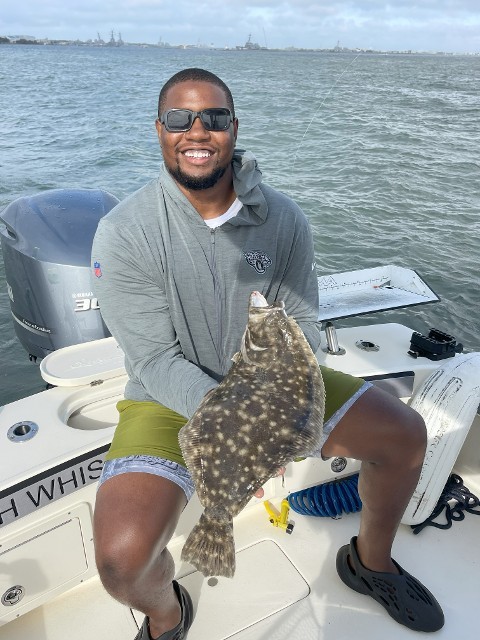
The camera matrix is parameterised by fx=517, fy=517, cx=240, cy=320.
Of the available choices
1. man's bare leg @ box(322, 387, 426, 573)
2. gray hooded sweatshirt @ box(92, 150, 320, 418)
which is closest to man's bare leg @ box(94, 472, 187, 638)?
gray hooded sweatshirt @ box(92, 150, 320, 418)

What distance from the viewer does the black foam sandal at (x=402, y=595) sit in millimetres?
2842

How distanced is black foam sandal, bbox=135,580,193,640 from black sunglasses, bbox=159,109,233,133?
252cm

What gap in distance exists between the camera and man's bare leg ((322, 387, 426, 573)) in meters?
2.67

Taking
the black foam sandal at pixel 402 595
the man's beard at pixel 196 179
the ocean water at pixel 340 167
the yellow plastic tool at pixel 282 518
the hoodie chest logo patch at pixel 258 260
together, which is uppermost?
the man's beard at pixel 196 179

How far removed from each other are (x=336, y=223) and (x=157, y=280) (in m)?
10.1

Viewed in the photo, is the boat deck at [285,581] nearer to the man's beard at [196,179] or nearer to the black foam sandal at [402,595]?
the black foam sandal at [402,595]

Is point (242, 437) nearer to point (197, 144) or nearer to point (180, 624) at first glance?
point (180, 624)

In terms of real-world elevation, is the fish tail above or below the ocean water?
above

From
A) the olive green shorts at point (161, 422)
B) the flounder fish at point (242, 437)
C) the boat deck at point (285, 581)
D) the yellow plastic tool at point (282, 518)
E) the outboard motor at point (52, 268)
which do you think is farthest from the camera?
the outboard motor at point (52, 268)

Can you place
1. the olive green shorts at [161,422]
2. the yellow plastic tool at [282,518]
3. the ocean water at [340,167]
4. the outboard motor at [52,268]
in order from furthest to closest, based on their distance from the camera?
the ocean water at [340,167]
the outboard motor at [52,268]
the yellow plastic tool at [282,518]
the olive green shorts at [161,422]

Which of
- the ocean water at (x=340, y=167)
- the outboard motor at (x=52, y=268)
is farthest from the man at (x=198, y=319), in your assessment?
the ocean water at (x=340, y=167)

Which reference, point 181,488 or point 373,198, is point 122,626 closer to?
point 181,488

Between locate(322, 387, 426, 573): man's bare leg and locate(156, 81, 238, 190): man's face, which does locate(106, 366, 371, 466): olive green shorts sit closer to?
locate(322, 387, 426, 573): man's bare leg

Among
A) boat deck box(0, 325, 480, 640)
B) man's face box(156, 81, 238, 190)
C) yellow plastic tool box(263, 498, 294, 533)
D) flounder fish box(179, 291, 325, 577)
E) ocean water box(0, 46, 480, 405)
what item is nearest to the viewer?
flounder fish box(179, 291, 325, 577)
